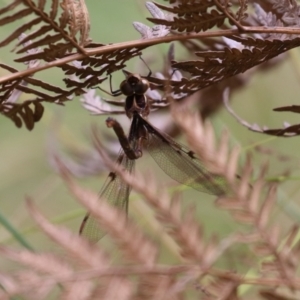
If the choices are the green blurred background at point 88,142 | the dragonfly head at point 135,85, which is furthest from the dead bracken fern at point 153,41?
the green blurred background at point 88,142

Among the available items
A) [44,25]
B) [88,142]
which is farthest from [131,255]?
[88,142]

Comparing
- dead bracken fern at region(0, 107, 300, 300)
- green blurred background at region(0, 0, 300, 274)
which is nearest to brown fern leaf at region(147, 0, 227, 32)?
dead bracken fern at region(0, 107, 300, 300)

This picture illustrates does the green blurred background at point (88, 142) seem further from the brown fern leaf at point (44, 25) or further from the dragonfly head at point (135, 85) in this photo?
the brown fern leaf at point (44, 25)

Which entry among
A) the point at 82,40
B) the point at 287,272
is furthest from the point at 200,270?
the point at 82,40

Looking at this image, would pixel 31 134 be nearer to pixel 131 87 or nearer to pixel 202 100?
pixel 202 100

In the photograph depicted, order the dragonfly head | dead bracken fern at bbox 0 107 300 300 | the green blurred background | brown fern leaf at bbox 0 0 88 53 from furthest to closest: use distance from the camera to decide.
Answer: the green blurred background → the dragonfly head → brown fern leaf at bbox 0 0 88 53 → dead bracken fern at bbox 0 107 300 300

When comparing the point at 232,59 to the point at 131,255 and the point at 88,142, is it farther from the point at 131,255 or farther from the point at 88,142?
the point at 88,142

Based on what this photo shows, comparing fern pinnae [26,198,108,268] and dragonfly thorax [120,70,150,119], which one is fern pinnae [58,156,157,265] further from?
dragonfly thorax [120,70,150,119]
